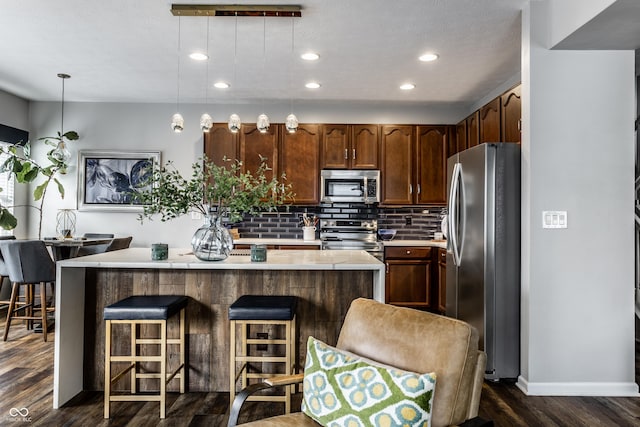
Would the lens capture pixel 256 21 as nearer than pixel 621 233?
No

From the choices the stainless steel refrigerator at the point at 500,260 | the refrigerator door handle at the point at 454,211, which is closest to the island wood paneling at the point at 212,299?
the stainless steel refrigerator at the point at 500,260

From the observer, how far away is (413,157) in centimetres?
520

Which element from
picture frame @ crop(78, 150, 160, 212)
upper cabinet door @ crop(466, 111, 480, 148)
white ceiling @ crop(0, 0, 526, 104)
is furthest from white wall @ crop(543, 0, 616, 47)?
picture frame @ crop(78, 150, 160, 212)

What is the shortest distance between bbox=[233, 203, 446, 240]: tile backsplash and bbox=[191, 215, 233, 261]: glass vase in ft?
9.29

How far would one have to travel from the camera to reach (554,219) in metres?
2.82

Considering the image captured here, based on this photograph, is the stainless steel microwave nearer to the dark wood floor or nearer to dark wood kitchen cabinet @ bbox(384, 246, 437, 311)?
dark wood kitchen cabinet @ bbox(384, 246, 437, 311)

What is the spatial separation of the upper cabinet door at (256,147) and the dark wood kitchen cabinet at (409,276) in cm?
168

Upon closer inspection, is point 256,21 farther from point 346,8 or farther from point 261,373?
point 261,373

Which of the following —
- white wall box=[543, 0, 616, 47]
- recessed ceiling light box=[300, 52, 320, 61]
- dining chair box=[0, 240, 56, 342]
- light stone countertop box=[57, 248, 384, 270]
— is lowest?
dining chair box=[0, 240, 56, 342]

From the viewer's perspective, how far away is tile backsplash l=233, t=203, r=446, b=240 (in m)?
5.48

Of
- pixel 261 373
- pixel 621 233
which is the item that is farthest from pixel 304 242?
pixel 621 233

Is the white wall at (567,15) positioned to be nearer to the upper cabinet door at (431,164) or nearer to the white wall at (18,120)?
the upper cabinet door at (431,164)

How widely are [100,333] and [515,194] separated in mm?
2839

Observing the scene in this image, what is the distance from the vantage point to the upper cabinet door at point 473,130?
4453 mm
